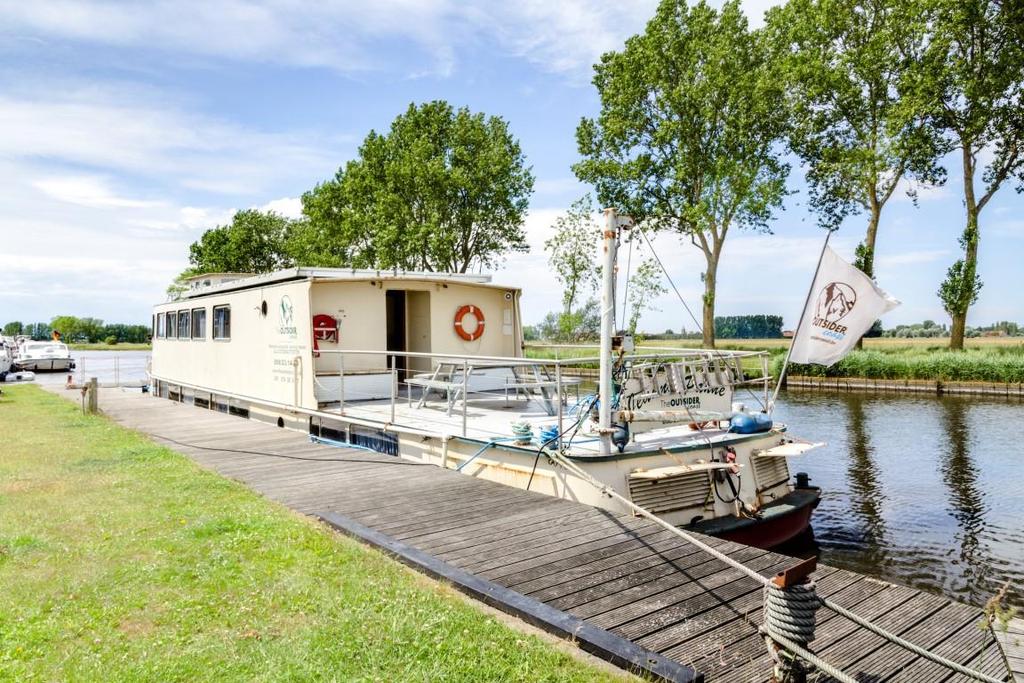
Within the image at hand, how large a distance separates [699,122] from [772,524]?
31650 mm

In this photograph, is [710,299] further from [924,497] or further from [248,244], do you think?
[248,244]

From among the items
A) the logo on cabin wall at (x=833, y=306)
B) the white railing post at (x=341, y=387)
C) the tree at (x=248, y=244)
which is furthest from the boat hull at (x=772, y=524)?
the tree at (x=248, y=244)

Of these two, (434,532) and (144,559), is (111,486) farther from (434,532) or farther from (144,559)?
(434,532)

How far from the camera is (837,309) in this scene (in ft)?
23.8

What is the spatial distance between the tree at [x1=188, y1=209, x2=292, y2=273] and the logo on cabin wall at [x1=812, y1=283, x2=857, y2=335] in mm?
52161

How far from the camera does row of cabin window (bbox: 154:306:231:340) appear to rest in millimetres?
14898

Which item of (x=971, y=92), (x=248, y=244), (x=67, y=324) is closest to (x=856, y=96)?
(x=971, y=92)

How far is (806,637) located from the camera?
3.38m

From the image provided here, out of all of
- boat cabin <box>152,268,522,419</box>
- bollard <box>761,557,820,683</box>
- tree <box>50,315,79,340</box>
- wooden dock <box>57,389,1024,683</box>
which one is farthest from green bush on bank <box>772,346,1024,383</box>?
tree <box>50,315,79,340</box>

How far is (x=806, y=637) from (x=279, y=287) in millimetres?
10569

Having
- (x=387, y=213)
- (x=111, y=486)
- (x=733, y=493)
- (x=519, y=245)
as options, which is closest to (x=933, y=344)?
(x=519, y=245)

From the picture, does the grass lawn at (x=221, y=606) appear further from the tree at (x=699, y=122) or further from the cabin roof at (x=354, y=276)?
the tree at (x=699, y=122)

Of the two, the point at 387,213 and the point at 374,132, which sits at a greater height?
the point at 374,132

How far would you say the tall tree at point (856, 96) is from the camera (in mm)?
31203
